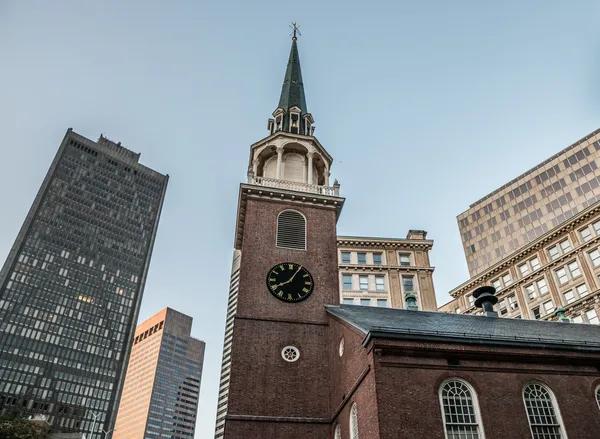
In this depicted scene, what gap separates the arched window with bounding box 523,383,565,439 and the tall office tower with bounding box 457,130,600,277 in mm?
69747

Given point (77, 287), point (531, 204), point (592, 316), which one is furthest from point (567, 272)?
point (77, 287)

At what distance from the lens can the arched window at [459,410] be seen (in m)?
16.0

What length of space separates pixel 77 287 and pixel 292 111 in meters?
125

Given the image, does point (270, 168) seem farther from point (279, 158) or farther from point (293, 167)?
point (279, 158)

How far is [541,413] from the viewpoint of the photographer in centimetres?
1697

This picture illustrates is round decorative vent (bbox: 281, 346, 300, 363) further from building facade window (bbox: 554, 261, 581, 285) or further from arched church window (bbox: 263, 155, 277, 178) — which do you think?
building facade window (bbox: 554, 261, 581, 285)

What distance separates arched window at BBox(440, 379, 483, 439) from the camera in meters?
16.0

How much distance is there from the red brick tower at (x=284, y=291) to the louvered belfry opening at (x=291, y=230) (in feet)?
0.19

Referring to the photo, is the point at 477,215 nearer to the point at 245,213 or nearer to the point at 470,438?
the point at 245,213

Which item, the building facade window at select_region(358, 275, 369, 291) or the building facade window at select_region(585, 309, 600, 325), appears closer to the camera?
the building facade window at select_region(585, 309, 600, 325)

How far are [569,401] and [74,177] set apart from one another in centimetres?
16407

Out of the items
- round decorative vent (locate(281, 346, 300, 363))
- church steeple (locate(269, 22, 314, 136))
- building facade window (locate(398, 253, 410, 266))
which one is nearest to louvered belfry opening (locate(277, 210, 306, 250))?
round decorative vent (locate(281, 346, 300, 363))

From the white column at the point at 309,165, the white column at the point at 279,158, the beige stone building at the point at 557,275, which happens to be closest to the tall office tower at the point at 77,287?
the beige stone building at the point at 557,275

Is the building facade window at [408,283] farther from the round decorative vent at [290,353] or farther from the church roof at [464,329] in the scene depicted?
the round decorative vent at [290,353]
